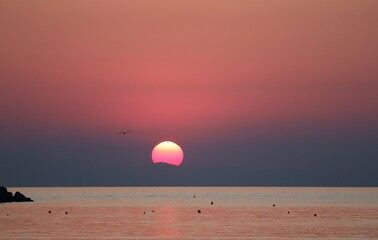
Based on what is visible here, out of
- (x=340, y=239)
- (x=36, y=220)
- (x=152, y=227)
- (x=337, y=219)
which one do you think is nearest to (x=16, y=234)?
(x=152, y=227)

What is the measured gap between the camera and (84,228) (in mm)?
92375

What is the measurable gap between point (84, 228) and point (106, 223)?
9.17 meters

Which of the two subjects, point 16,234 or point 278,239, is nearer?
point 278,239

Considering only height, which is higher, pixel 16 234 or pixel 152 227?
pixel 152 227

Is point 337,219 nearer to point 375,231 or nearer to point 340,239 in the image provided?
point 375,231

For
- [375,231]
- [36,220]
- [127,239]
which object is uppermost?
[36,220]

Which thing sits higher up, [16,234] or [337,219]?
[337,219]

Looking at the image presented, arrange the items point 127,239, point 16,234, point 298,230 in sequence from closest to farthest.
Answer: point 127,239 < point 16,234 < point 298,230

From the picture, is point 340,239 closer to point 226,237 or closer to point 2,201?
point 226,237

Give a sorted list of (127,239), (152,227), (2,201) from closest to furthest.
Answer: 1. (127,239)
2. (152,227)
3. (2,201)

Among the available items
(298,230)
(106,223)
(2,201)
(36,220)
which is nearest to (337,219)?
(298,230)

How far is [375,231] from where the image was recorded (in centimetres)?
8681

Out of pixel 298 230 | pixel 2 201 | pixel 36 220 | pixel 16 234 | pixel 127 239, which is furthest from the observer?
pixel 2 201

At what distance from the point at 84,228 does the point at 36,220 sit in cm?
1840
